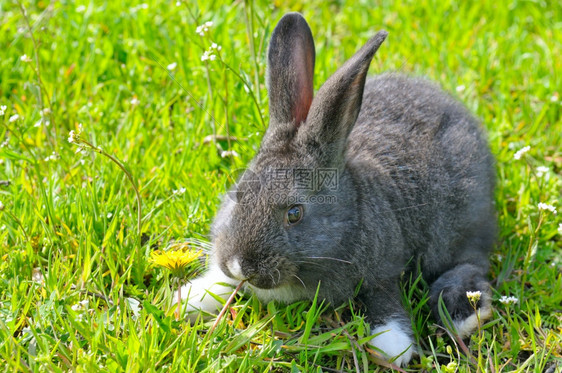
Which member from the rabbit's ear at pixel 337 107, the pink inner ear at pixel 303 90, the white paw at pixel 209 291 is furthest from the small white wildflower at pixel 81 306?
the pink inner ear at pixel 303 90

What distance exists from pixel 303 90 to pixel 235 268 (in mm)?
1191

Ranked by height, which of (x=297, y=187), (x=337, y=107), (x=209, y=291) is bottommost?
(x=209, y=291)

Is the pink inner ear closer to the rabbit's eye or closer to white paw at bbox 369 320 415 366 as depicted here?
the rabbit's eye

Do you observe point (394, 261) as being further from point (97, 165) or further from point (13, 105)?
point (13, 105)

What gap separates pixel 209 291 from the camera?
4102 millimetres

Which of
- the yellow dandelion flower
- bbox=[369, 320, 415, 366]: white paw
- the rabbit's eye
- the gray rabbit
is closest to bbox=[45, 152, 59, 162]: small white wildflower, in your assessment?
the gray rabbit

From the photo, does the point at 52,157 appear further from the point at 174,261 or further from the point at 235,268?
the point at 235,268

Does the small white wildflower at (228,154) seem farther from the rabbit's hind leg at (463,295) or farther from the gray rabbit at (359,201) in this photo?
the rabbit's hind leg at (463,295)

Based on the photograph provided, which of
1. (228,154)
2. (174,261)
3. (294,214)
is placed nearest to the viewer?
(174,261)

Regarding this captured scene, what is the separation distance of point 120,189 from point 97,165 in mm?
357

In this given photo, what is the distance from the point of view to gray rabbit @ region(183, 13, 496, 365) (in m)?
3.83

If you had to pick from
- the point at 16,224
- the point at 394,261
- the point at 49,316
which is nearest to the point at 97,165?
the point at 16,224

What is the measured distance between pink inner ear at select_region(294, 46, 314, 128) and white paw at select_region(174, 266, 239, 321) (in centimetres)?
103

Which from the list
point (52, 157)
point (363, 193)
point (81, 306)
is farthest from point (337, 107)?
point (52, 157)
